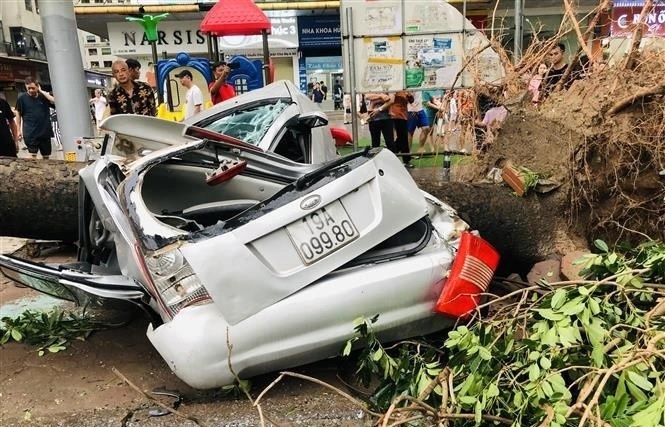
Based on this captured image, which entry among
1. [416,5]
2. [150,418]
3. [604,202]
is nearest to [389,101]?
[416,5]

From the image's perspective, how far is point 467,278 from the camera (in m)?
2.81

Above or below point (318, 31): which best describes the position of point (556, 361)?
below

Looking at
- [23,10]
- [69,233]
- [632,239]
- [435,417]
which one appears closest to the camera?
[435,417]

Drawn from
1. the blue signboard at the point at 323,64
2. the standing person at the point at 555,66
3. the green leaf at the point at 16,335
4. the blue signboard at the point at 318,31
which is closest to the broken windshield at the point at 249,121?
the green leaf at the point at 16,335

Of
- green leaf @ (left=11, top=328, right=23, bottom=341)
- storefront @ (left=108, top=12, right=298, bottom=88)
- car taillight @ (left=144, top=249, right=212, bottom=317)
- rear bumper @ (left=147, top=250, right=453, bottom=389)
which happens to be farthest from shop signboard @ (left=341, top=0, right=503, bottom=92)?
storefront @ (left=108, top=12, right=298, bottom=88)

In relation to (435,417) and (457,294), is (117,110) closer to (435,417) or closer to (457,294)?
(457,294)

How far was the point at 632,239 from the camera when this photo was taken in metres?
4.04

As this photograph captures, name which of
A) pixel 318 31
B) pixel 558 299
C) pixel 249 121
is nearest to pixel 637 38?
pixel 558 299

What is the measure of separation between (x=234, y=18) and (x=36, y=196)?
20.2 ft

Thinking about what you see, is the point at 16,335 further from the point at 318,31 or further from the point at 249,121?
the point at 318,31

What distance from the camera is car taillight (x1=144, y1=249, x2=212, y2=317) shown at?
2461mm

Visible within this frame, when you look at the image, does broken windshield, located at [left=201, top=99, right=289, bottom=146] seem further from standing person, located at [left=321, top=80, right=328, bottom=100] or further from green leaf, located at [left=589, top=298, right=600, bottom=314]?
standing person, located at [left=321, top=80, right=328, bottom=100]

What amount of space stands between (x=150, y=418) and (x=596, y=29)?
450cm

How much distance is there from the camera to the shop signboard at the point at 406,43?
651 cm
